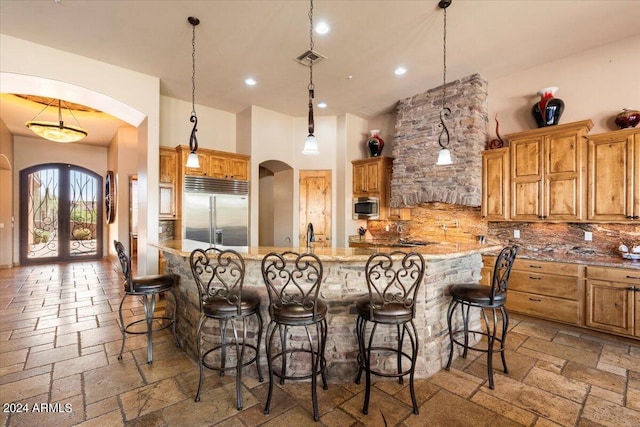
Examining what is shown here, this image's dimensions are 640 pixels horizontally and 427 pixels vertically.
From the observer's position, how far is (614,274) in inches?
133

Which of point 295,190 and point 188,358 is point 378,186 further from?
point 188,358

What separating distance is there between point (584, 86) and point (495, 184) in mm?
1641

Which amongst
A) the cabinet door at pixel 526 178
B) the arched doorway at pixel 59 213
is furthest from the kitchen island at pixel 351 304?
the arched doorway at pixel 59 213

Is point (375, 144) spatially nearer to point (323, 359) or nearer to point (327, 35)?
point (327, 35)

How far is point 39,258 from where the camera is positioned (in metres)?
8.27

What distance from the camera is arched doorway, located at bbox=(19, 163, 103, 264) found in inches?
320

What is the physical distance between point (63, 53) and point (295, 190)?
419cm

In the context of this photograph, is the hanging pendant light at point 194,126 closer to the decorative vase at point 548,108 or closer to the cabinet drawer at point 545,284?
the cabinet drawer at point 545,284

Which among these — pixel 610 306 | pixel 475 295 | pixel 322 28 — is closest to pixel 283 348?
pixel 475 295

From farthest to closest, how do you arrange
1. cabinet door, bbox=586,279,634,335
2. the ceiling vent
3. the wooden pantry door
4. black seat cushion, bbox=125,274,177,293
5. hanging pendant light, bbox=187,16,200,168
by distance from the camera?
the wooden pantry door < the ceiling vent < hanging pendant light, bbox=187,16,200,168 < cabinet door, bbox=586,279,634,335 < black seat cushion, bbox=125,274,177,293

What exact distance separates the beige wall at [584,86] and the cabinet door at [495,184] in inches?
21.8

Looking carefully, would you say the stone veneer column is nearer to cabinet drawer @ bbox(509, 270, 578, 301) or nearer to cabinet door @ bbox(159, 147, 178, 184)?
cabinet drawer @ bbox(509, 270, 578, 301)

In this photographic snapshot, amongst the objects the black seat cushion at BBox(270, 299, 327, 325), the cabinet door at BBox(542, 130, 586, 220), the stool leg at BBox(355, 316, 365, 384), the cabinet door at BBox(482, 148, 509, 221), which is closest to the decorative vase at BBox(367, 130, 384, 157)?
the cabinet door at BBox(482, 148, 509, 221)

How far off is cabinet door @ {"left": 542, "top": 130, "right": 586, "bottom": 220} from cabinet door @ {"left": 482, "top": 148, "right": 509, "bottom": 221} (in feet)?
1.58
